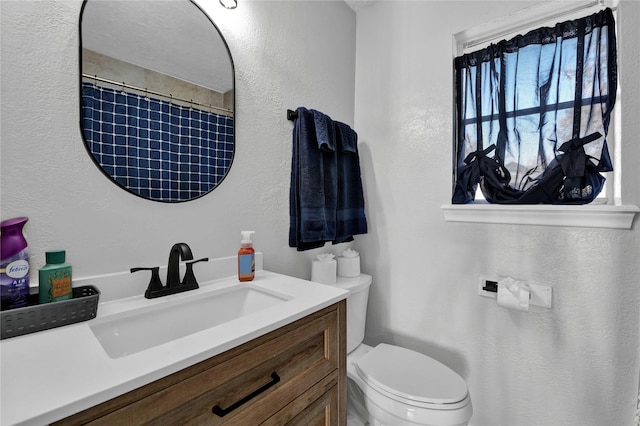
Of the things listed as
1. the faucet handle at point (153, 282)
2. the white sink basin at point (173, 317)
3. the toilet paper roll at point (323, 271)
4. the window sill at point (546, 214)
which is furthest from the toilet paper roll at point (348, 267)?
the faucet handle at point (153, 282)

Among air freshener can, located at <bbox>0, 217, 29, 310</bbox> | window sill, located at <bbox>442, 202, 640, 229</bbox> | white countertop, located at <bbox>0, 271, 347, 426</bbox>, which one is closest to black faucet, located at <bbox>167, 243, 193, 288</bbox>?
white countertop, located at <bbox>0, 271, 347, 426</bbox>

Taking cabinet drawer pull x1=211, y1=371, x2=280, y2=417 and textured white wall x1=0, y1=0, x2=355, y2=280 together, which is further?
textured white wall x1=0, y1=0, x2=355, y2=280

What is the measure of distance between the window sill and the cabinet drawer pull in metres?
1.15

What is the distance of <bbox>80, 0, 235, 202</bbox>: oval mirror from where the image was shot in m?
0.85

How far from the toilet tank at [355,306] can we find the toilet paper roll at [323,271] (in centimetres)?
6

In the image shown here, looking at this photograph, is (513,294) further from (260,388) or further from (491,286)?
(260,388)

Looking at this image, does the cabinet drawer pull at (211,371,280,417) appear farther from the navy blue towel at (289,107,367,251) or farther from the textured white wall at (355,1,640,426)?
the textured white wall at (355,1,640,426)

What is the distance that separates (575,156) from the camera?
3.78 feet

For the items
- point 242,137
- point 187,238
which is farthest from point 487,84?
point 187,238

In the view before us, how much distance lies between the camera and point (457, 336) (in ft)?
4.76

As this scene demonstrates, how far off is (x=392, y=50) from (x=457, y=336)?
1656mm

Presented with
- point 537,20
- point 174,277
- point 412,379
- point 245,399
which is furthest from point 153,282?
point 537,20

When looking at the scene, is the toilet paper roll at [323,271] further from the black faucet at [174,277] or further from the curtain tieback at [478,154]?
the curtain tieback at [478,154]

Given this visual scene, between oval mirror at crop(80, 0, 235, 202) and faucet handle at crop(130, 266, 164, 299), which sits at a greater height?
oval mirror at crop(80, 0, 235, 202)
